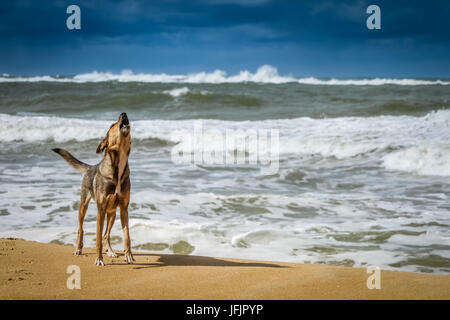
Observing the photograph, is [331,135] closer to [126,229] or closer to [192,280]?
[126,229]

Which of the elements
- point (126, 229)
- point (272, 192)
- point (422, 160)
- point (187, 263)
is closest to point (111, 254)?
point (126, 229)

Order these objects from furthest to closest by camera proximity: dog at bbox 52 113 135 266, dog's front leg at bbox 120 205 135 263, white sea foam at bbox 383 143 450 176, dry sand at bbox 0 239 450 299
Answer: white sea foam at bbox 383 143 450 176 < dog's front leg at bbox 120 205 135 263 < dog at bbox 52 113 135 266 < dry sand at bbox 0 239 450 299

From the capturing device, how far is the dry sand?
127 inches

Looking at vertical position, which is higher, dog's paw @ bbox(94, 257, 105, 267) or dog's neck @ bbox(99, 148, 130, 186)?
dog's neck @ bbox(99, 148, 130, 186)

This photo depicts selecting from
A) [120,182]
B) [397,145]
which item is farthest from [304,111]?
[120,182]

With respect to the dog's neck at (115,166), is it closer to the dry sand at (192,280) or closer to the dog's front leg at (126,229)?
the dog's front leg at (126,229)

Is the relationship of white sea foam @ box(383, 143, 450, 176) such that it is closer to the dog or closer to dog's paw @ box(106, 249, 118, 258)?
dog's paw @ box(106, 249, 118, 258)

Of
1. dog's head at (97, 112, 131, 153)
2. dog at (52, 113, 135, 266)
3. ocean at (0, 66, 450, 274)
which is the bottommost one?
ocean at (0, 66, 450, 274)

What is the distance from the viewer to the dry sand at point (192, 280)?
3219 mm

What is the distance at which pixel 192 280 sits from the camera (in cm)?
355

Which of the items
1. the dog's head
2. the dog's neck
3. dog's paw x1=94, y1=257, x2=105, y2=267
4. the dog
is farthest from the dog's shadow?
the dog's head

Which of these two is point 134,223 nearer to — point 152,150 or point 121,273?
point 121,273

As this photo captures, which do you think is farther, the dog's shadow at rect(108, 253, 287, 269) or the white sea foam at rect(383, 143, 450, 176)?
the white sea foam at rect(383, 143, 450, 176)

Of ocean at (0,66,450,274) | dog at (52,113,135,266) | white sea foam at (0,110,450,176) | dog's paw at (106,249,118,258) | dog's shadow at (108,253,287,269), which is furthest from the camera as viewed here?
white sea foam at (0,110,450,176)
